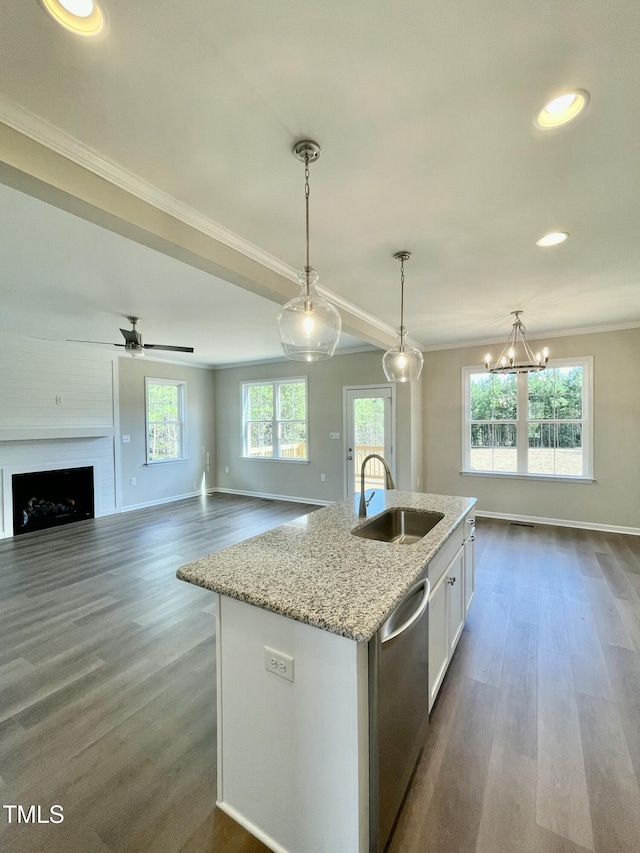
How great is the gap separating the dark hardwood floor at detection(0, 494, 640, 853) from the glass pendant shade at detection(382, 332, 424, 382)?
6.40ft

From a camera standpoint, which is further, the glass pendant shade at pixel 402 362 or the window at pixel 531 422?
the window at pixel 531 422

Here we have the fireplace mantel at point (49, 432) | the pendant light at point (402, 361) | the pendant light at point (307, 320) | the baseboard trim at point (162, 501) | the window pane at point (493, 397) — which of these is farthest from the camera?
the baseboard trim at point (162, 501)

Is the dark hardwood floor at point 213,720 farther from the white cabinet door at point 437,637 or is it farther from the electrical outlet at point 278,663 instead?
the electrical outlet at point 278,663

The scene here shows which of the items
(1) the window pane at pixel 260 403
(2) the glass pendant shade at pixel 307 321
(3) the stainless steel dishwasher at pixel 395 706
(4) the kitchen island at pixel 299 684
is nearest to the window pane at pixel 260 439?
(1) the window pane at pixel 260 403

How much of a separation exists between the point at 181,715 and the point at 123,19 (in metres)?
2.83

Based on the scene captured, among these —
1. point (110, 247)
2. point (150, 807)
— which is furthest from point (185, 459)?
point (150, 807)

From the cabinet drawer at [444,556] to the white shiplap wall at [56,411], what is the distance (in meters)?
5.52

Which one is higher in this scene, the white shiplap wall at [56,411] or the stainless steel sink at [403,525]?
the white shiplap wall at [56,411]

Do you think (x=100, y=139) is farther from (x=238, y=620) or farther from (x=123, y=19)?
(x=238, y=620)

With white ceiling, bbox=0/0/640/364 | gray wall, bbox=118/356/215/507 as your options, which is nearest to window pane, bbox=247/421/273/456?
gray wall, bbox=118/356/215/507

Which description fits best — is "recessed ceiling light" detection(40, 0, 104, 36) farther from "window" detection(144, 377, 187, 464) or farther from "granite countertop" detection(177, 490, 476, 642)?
"window" detection(144, 377, 187, 464)

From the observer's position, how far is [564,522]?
4949mm

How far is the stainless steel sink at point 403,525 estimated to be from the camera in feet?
7.63

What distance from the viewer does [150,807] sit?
1.43 metres
